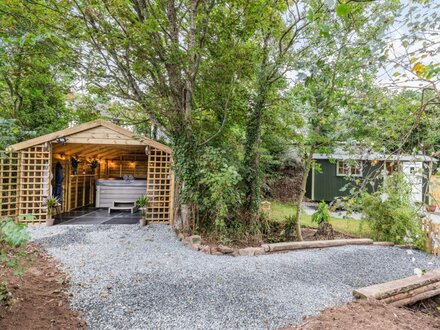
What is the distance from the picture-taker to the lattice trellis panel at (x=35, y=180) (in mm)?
6435

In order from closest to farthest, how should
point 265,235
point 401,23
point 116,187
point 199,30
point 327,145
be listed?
point 401,23, point 199,30, point 327,145, point 265,235, point 116,187

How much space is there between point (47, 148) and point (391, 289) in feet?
26.7

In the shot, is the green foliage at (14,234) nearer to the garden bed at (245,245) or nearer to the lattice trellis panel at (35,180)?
the garden bed at (245,245)

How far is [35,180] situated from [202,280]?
6046 millimetres

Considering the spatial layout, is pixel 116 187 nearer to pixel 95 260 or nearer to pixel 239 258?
pixel 95 260

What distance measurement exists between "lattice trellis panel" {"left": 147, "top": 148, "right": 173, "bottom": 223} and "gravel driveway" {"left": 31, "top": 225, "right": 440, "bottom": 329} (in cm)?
156

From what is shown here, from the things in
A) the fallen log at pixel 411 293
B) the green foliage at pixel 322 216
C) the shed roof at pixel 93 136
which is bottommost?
the fallen log at pixel 411 293

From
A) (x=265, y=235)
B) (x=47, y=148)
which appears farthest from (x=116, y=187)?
(x=265, y=235)

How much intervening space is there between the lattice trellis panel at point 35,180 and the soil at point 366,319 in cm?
698

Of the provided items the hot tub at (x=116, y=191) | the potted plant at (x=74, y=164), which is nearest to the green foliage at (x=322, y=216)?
the hot tub at (x=116, y=191)

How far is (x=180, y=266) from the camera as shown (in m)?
3.82

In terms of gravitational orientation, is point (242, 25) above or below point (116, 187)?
above

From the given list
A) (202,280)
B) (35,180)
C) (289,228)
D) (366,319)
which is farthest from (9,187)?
(366,319)

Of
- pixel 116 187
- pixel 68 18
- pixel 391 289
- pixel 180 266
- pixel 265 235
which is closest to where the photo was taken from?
pixel 391 289
